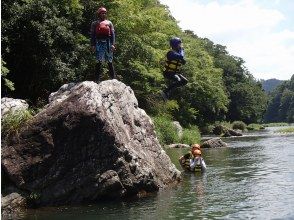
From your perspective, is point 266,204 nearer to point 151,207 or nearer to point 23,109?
point 151,207

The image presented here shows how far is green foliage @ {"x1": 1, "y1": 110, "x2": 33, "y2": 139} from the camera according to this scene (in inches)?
516

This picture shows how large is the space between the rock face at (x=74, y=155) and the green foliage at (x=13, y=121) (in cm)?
29

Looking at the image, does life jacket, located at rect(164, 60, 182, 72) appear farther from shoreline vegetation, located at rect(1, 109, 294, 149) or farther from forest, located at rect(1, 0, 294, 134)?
forest, located at rect(1, 0, 294, 134)

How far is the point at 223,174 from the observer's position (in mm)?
17844

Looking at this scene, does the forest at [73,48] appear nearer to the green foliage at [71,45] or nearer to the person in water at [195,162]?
the green foliage at [71,45]

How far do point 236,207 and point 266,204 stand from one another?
0.81 meters

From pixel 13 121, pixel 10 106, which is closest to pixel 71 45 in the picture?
pixel 10 106

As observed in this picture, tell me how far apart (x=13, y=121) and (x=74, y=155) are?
2109 millimetres

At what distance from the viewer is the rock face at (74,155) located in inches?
499

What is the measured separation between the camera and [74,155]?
12930 mm

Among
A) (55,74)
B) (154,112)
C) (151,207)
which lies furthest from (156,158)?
(154,112)

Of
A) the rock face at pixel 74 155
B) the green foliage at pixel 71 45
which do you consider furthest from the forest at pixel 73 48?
the rock face at pixel 74 155

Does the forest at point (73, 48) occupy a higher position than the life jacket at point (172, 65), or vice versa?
the forest at point (73, 48)

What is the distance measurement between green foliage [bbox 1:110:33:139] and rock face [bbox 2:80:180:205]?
0.29 metres
